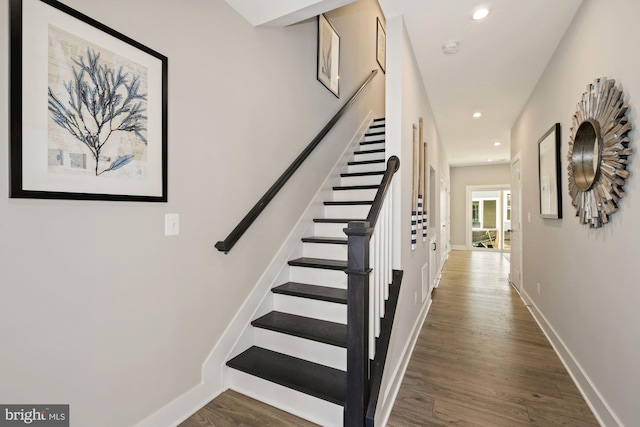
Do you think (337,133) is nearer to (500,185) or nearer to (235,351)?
(235,351)

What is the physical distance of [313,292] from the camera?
219 centimetres

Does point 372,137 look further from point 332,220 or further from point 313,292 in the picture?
point 313,292

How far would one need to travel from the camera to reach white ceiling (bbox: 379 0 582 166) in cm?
214

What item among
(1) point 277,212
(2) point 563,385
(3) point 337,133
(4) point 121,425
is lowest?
(2) point 563,385

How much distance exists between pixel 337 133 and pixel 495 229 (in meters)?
7.88

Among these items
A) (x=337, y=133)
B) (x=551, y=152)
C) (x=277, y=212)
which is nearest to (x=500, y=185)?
(x=551, y=152)

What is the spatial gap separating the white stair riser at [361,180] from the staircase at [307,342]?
570mm

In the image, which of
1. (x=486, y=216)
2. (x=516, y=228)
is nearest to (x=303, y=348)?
(x=516, y=228)

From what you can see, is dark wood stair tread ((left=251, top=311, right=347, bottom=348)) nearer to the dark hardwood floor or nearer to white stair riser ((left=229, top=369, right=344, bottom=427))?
white stair riser ((left=229, top=369, right=344, bottom=427))

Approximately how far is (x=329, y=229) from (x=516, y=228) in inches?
141

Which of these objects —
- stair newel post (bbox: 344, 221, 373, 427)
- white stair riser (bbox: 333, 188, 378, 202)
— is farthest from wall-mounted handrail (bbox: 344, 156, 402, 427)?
white stair riser (bbox: 333, 188, 378, 202)

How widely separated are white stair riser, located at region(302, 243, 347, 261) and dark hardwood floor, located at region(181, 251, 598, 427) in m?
1.06

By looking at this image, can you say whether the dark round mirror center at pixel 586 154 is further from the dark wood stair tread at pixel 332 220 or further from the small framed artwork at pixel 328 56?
the small framed artwork at pixel 328 56

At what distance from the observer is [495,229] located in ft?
30.1
